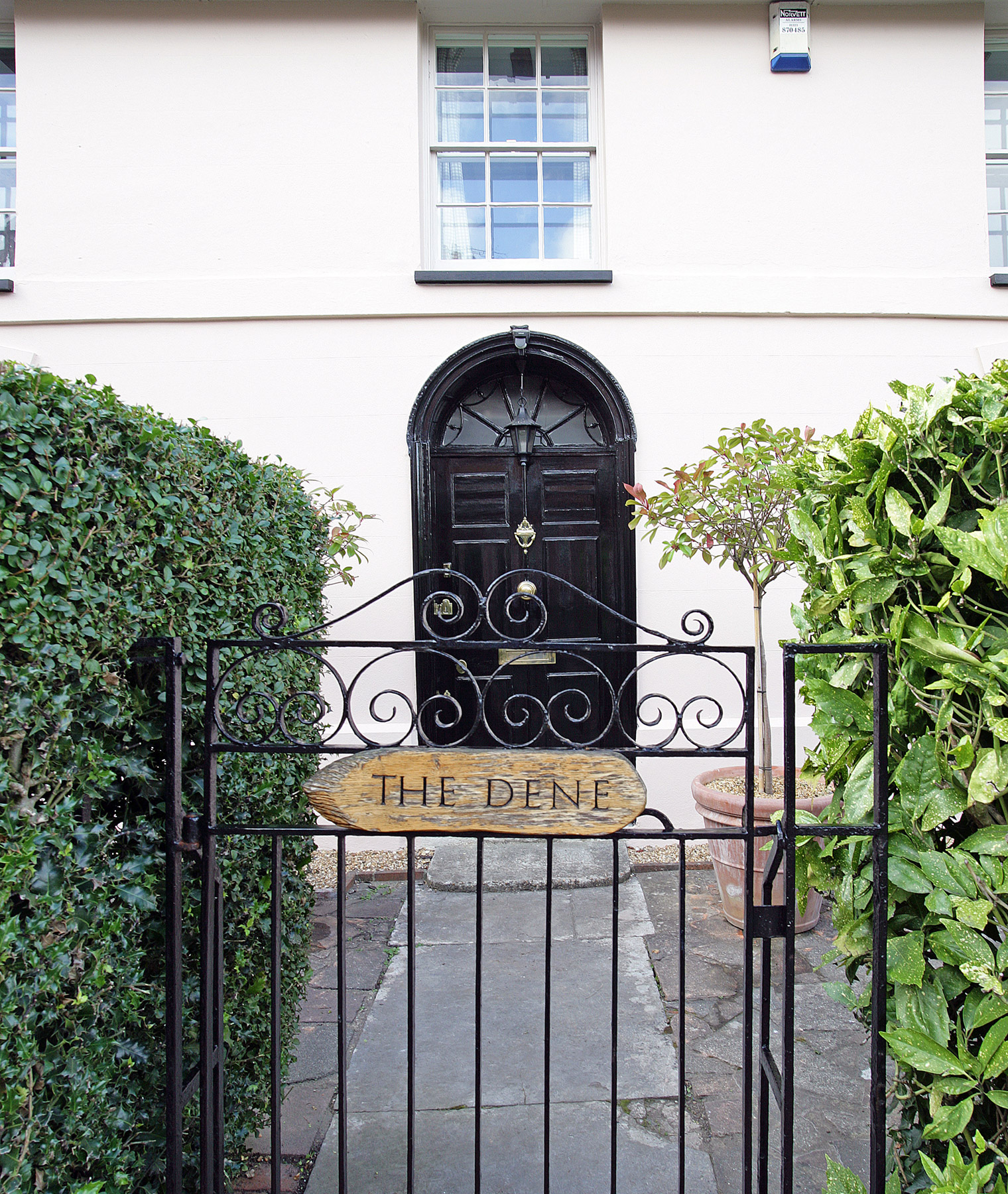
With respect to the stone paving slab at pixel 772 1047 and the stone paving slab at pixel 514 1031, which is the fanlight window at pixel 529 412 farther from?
the stone paving slab at pixel 514 1031

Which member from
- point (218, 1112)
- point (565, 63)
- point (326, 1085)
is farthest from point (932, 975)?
point (565, 63)

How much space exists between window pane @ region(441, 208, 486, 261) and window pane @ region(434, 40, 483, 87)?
34.6 inches

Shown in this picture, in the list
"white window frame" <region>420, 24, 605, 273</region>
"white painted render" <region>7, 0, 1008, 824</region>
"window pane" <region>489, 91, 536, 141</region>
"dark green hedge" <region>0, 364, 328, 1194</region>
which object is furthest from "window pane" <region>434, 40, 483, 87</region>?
"dark green hedge" <region>0, 364, 328, 1194</region>

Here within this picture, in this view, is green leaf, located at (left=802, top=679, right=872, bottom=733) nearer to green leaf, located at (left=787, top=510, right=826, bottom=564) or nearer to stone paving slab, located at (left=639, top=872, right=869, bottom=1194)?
green leaf, located at (left=787, top=510, right=826, bottom=564)

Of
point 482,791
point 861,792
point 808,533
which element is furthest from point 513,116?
point 861,792

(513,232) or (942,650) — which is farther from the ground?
(513,232)

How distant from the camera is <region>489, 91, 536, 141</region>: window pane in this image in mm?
5391

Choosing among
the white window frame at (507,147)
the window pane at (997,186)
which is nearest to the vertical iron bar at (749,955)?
the white window frame at (507,147)

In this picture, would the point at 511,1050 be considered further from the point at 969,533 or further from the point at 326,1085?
the point at 969,533

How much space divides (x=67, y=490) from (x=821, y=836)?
1.59 meters

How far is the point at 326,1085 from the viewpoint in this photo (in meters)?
2.60

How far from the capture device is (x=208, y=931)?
5.38ft

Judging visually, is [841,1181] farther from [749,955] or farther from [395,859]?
[395,859]

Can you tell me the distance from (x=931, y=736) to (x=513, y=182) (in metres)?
5.15
